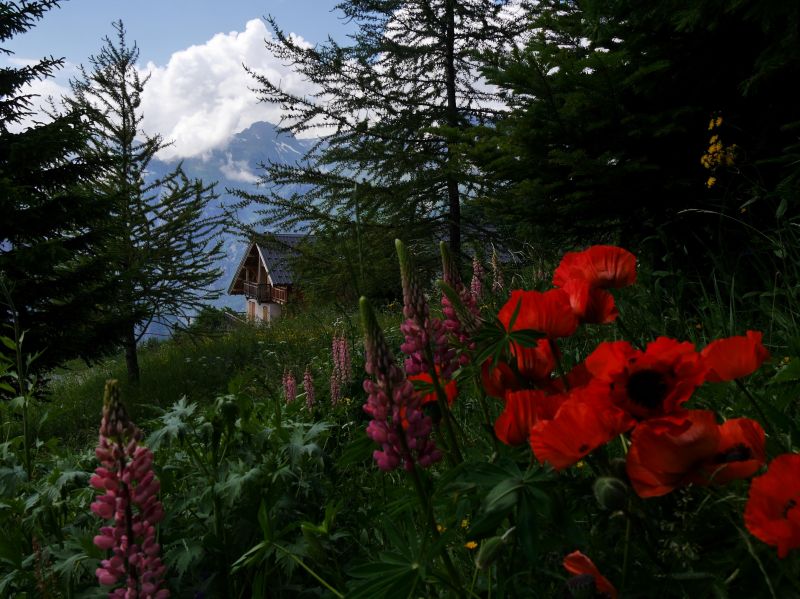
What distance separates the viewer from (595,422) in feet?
2.41

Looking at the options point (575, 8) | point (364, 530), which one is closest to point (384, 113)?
point (575, 8)

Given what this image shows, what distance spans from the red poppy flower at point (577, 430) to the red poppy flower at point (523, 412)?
4.7 inches

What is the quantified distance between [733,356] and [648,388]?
5.9 inches

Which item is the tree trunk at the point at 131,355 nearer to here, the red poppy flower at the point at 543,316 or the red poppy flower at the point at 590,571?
the red poppy flower at the point at 543,316

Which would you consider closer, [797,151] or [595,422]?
[595,422]

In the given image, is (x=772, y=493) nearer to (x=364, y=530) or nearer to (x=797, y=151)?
(x=364, y=530)

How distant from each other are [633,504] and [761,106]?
13.3ft

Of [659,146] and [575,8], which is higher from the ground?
[575,8]

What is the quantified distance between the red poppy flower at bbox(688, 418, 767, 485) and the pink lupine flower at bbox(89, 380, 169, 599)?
35.2 inches

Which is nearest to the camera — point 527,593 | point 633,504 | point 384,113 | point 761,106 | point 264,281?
point 633,504

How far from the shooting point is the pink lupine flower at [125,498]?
0.96 meters

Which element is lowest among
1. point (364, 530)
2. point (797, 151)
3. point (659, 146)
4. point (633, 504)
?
point (364, 530)

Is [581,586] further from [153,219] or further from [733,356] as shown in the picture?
[153,219]

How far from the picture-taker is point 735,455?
0.76m
